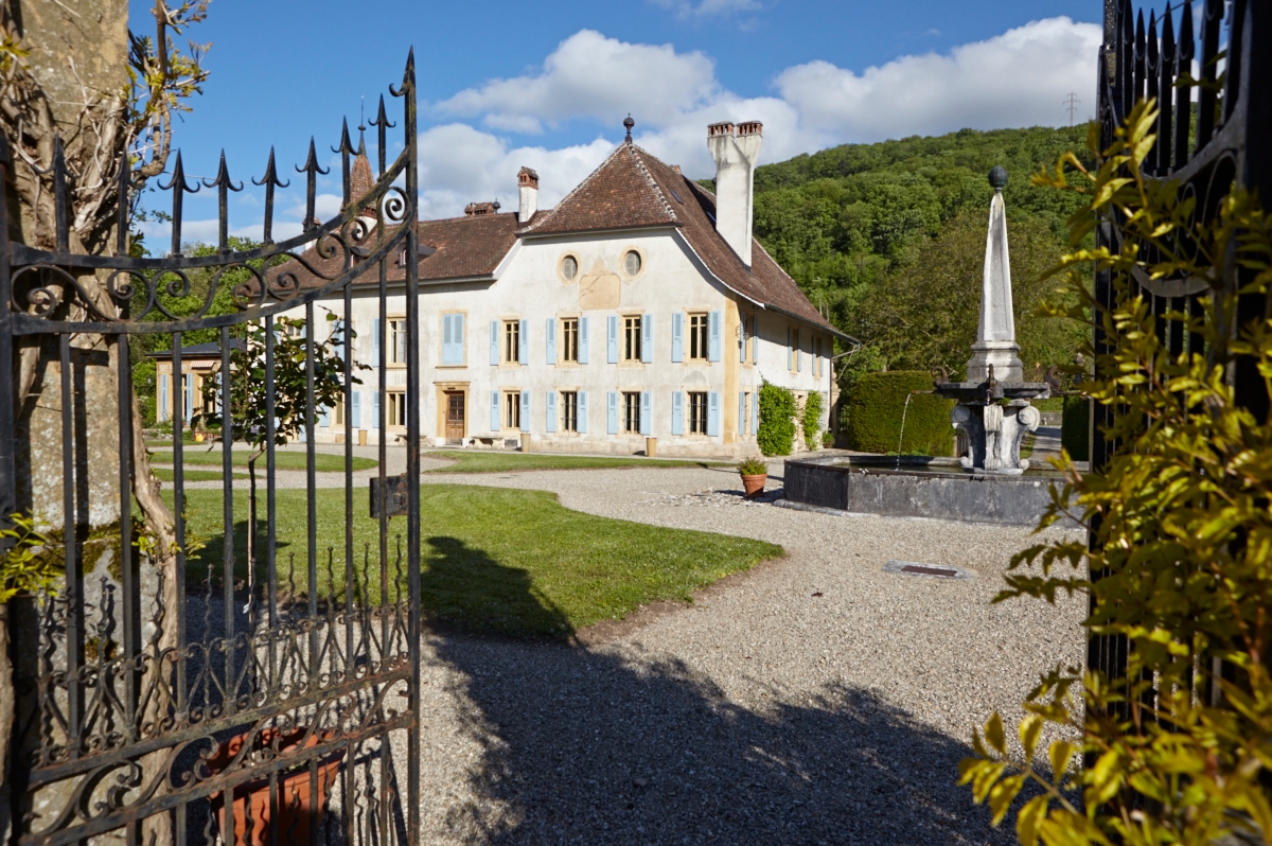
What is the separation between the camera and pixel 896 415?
2739cm

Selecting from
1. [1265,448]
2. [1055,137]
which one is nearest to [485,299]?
[1265,448]

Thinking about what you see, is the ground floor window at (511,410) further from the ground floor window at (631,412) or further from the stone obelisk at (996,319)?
the stone obelisk at (996,319)

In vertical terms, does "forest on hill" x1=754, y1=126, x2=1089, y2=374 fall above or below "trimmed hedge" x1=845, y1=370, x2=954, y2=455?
above

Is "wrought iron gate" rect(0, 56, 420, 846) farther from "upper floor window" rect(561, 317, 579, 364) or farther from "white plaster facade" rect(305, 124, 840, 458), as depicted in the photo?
"upper floor window" rect(561, 317, 579, 364)

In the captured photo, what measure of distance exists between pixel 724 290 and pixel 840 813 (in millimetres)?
21577

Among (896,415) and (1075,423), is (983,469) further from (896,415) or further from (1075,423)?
(1075,423)

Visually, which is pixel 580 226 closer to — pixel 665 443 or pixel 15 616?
pixel 665 443

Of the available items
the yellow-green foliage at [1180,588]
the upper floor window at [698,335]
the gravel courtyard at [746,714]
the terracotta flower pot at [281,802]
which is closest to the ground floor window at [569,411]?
the upper floor window at [698,335]

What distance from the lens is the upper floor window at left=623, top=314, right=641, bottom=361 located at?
26094 mm

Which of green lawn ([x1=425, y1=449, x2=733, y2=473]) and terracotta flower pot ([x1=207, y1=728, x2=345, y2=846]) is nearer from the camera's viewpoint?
terracotta flower pot ([x1=207, y1=728, x2=345, y2=846])

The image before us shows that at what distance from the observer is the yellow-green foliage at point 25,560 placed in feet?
6.82

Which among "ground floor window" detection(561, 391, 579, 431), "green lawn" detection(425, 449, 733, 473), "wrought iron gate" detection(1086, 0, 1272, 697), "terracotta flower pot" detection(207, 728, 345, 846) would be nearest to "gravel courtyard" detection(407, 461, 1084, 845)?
"terracotta flower pot" detection(207, 728, 345, 846)

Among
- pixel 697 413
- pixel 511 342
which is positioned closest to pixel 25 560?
pixel 697 413

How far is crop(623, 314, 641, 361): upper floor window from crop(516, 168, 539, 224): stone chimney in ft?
19.8
